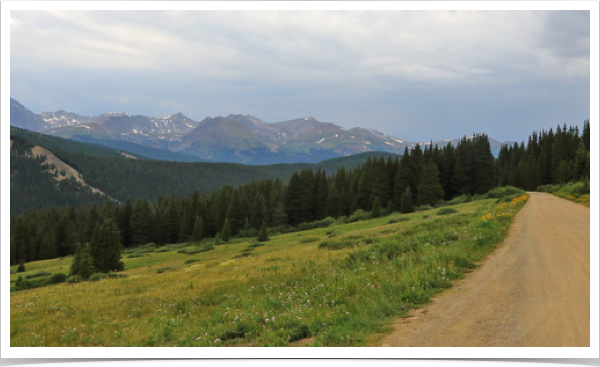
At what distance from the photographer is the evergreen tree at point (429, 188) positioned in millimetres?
75812

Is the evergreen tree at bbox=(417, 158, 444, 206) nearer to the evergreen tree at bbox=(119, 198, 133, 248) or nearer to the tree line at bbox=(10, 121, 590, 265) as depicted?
the tree line at bbox=(10, 121, 590, 265)

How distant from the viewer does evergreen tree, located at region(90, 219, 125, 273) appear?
51031 mm

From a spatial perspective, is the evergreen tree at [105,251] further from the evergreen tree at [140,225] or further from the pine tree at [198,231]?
the evergreen tree at [140,225]

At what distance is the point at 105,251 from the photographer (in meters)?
51.9

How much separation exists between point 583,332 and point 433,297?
334 centimetres

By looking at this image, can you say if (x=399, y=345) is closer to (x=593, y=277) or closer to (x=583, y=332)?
A: (x=583, y=332)

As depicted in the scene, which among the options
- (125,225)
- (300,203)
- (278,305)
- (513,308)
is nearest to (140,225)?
(125,225)

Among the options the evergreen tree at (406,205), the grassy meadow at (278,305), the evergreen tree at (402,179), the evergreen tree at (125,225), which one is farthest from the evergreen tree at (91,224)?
the grassy meadow at (278,305)

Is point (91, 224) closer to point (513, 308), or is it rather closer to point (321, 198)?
point (321, 198)

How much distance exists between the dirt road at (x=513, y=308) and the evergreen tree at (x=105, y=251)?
174ft

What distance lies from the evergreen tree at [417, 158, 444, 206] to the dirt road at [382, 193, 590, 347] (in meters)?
63.5

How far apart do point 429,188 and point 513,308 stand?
72.0 m

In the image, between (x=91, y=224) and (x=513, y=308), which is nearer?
(x=513, y=308)

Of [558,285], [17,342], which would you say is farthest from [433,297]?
[17,342]
